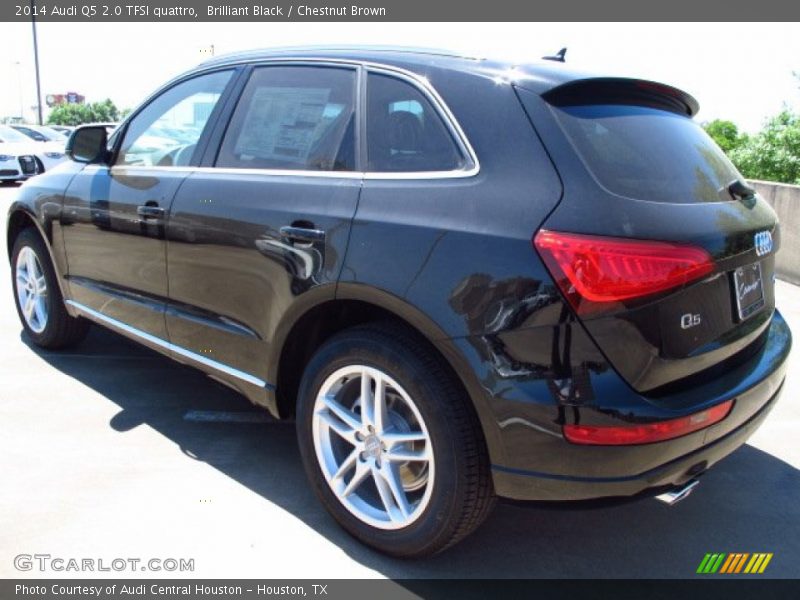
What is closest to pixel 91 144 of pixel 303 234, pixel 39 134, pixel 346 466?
pixel 303 234

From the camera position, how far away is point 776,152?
9.07m

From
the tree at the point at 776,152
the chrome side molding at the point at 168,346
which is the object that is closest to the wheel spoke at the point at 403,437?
the chrome side molding at the point at 168,346

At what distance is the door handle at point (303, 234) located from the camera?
8.60 ft

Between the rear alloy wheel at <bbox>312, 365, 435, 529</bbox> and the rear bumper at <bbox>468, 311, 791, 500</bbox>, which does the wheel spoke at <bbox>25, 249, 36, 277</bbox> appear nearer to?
the rear alloy wheel at <bbox>312, 365, 435, 529</bbox>

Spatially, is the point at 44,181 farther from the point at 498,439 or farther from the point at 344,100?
the point at 498,439

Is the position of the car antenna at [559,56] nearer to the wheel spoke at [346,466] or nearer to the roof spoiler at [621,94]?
the roof spoiler at [621,94]

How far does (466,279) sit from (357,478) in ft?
3.13

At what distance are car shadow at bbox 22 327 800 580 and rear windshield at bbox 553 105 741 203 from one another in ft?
3.39

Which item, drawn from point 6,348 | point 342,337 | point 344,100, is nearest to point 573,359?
point 342,337

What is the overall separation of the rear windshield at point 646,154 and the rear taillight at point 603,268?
21 cm

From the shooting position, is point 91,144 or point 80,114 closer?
point 91,144

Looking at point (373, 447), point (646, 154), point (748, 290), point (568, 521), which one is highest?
point (646, 154)

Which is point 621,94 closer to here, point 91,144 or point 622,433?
point 622,433

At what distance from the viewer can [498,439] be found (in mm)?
2215
